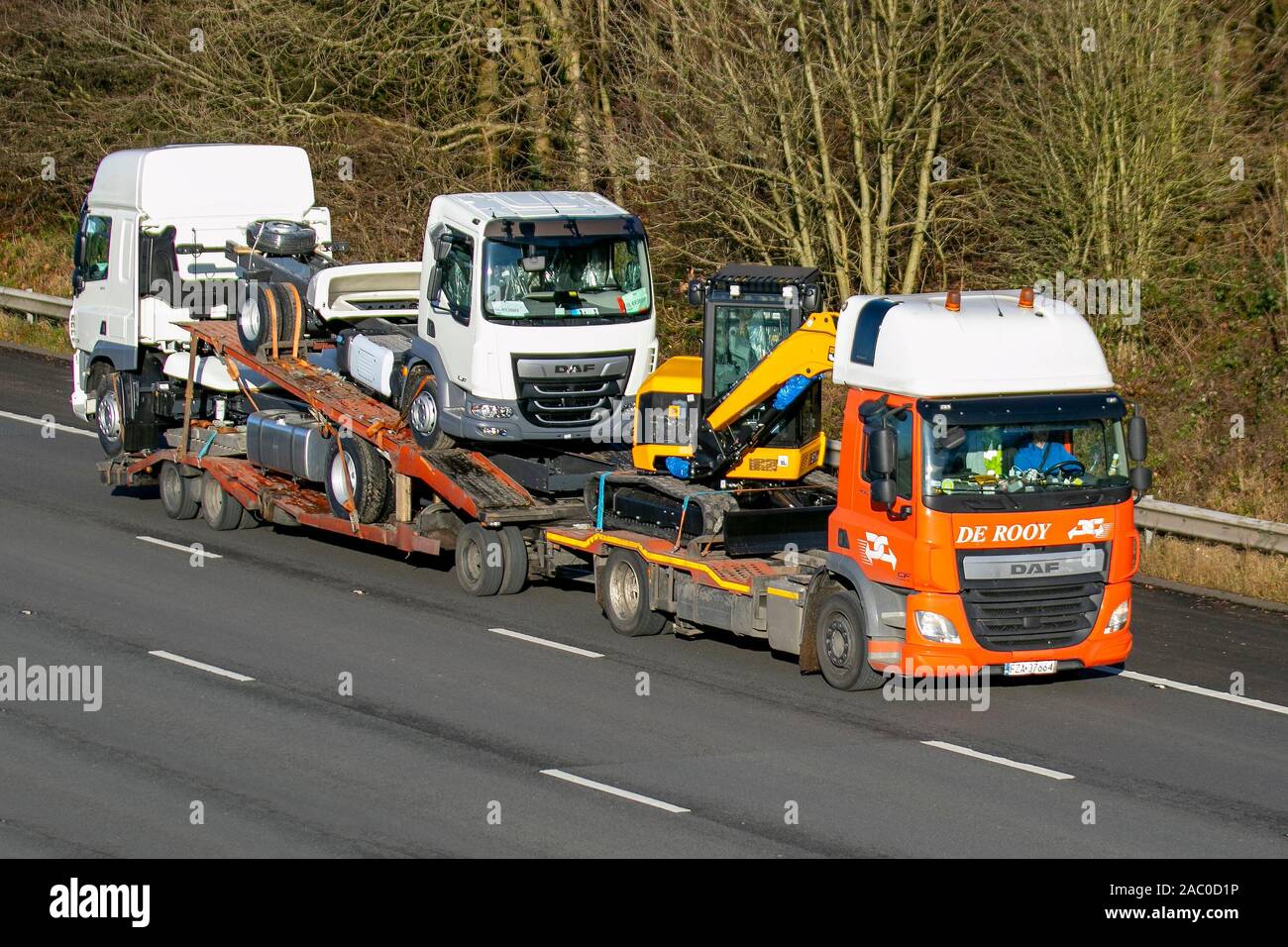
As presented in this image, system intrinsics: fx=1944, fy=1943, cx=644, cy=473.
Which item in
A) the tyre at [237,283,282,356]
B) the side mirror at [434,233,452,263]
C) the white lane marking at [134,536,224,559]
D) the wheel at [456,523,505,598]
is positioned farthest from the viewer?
the tyre at [237,283,282,356]

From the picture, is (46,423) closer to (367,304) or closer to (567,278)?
(367,304)

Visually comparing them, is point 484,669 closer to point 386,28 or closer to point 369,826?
point 369,826

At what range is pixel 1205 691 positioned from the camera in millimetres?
14688

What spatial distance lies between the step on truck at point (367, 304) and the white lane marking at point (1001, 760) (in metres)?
5.34

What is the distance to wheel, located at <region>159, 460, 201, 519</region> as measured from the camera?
20609 millimetres

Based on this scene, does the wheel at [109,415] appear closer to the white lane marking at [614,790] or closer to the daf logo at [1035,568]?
the white lane marking at [614,790]

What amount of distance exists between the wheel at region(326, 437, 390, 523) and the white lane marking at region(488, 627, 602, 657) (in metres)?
2.52

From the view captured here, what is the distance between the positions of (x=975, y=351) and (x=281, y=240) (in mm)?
9587

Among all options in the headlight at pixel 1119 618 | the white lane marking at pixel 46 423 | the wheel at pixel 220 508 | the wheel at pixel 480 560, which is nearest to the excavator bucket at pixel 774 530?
the headlight at pixel 1119 618

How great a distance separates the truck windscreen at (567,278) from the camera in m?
17.2

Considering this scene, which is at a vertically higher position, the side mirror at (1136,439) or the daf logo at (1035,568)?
the side mirror at (1136,439)

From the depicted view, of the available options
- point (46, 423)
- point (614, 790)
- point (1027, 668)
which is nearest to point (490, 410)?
point (1027, 668)

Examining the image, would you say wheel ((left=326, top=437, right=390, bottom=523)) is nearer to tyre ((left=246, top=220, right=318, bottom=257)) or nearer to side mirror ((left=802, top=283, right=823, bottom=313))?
tyre ((left=246, top=220, right=318, bottom=257))

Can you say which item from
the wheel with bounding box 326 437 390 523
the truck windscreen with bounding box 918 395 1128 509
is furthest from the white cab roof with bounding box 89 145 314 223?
the truck windscreen with bounding box 918 395 1128 509
